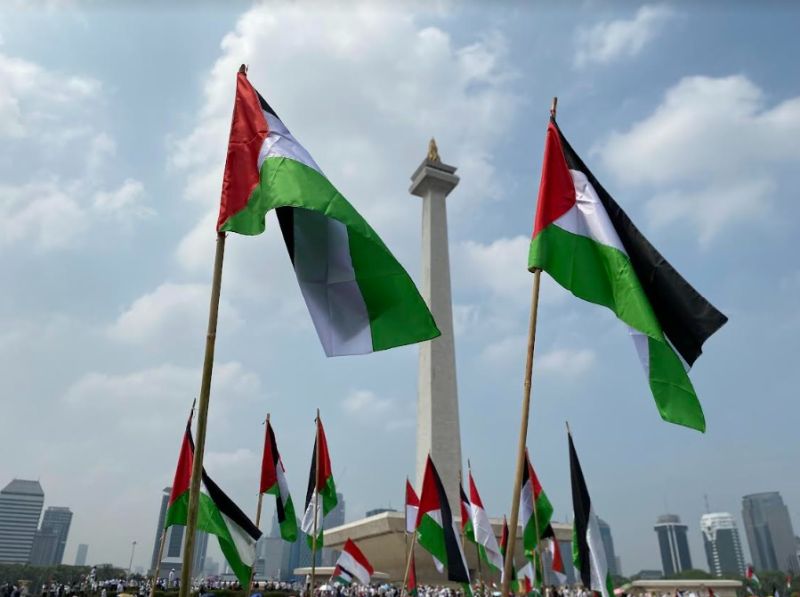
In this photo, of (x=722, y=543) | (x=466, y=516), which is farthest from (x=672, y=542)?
(x=466, y=516)

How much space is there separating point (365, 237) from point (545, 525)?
11.2m

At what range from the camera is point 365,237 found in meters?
6.04

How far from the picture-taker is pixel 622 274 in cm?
646

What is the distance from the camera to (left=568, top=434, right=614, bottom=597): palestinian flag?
33.0 ft

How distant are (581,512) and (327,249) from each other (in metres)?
7.37

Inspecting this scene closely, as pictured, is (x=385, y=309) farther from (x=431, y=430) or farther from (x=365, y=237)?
(x=431, y=430)

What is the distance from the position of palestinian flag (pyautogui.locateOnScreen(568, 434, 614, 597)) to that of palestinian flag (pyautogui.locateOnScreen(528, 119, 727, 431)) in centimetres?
477

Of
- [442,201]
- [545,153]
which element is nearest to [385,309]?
[545,153]

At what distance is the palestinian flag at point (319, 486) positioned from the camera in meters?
14.4

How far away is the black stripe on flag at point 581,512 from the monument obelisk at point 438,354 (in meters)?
25.2

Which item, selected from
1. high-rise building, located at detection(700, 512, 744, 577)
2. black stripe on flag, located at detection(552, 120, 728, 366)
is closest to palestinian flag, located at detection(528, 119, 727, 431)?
black stripe on flag, located at detection(552, 120, 728, 366)

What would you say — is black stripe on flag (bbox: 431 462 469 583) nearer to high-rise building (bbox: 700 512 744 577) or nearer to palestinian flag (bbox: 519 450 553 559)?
palestinian flag (bbox: 519 450 553 559)

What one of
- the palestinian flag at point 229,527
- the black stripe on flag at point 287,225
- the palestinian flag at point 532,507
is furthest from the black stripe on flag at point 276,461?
the black stripe on flag at point 287,225

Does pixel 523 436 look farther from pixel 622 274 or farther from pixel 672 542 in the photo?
pixel 672 542
